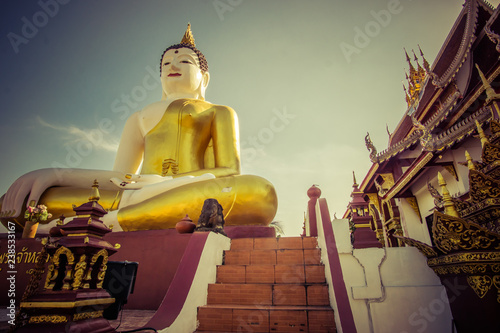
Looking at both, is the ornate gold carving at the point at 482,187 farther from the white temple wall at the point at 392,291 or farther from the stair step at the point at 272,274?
the stair step at the point at 272,274

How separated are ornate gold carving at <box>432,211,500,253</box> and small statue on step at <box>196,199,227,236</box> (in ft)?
8.67

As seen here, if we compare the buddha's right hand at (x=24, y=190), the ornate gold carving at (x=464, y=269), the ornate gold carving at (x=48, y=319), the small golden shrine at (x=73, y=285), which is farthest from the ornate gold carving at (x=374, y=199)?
the ornate gold carving at (x=48, y=319)

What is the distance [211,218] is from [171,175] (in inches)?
98.2

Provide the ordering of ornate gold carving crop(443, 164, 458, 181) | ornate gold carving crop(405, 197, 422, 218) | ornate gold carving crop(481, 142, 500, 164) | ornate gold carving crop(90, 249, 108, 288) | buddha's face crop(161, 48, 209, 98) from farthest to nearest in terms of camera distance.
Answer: ornate gold carving crop(405, 197, 422, 218), buddha's face crop(161, 48, 209, 98), ornate gold carving crop(443, 164, 458, 181), ornate gold carving crop(481, 142, 500, 164), ornate gold carving crop(90, 249, 108, 288)

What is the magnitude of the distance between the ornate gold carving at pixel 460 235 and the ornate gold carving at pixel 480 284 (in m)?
0.23

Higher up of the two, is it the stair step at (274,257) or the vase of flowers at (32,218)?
the vase of flowers at (32,218)

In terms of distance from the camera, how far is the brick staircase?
109 inches

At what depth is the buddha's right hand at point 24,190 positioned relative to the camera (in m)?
5.04

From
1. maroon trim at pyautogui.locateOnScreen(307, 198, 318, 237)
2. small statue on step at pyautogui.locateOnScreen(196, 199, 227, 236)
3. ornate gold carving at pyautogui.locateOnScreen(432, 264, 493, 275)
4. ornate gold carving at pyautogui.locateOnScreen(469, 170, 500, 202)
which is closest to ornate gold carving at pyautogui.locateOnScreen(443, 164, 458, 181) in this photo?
ornate gold carving at pyautogui.locateOnScreen(469, 170, 500, 202)

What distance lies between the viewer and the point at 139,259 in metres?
4.10

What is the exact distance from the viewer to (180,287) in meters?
2.84

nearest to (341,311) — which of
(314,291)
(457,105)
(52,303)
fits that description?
(314,291)

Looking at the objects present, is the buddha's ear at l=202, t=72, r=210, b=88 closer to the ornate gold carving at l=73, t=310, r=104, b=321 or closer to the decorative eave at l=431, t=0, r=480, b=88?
the decorative eave at l=431, t=0, r=480, b=88

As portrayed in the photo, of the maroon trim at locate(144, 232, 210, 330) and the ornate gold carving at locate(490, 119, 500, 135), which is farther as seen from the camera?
the ornate gold carving at locate(490, 119, 500, 135)
